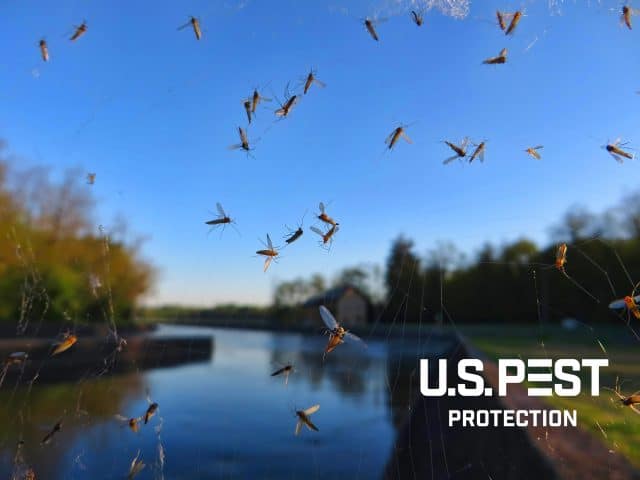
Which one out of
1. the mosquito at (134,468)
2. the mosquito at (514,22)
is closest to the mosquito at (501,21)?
the mosquito at (514,22)

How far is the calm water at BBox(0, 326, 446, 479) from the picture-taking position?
4.69 metres

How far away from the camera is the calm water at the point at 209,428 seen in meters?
4.69

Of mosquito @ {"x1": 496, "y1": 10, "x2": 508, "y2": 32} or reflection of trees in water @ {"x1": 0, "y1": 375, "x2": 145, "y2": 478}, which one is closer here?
mosquito @ {"x1": 496, "y1": 10, "x2": 508, "y2": 32}

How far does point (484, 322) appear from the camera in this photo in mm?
35750

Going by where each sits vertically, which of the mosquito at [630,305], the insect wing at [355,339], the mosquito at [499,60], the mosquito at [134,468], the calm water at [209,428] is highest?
the mosquito at [499,60]

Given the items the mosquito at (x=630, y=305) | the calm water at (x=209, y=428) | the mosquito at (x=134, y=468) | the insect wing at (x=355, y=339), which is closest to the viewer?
the mosquito at (x=630, y=305)

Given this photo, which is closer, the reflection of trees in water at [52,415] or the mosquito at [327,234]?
the mosquito at [327,234]

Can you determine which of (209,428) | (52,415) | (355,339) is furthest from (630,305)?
(52,415)

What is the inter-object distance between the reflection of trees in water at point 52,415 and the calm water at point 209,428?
12 millimetres

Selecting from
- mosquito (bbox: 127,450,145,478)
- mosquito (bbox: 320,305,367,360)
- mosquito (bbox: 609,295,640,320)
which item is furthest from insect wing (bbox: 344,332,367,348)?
mosquito (bbox: 127,450,145,478)

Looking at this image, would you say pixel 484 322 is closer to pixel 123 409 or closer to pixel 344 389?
pixel 344 389

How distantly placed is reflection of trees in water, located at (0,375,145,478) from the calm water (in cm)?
1

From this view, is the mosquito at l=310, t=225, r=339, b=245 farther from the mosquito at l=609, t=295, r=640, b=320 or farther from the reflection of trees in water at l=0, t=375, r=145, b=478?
the reflection of trees in water at l=0, t=375, r=145, b=478

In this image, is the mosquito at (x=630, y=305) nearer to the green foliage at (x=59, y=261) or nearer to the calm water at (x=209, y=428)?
the calm water at (x=209, y=428)
